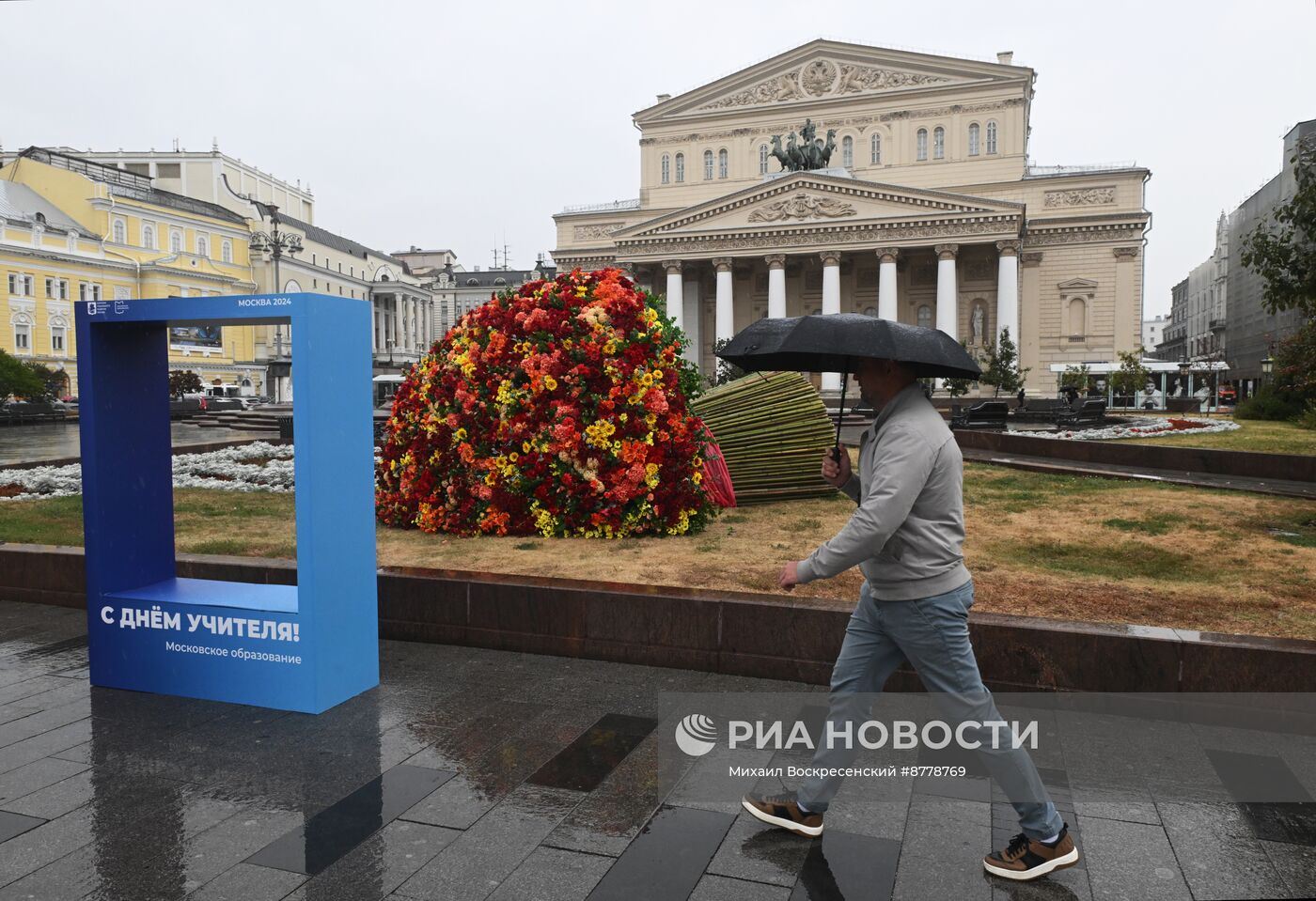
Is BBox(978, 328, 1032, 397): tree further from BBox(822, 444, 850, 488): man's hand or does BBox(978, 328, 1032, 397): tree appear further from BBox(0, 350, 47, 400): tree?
BBox(0, 350, 47, 400): tree

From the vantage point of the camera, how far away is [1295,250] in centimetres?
A: 904

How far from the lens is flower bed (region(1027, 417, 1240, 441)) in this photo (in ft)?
69.8

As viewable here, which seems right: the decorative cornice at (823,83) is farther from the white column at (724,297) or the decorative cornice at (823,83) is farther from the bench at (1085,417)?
the bench at (1085,417)

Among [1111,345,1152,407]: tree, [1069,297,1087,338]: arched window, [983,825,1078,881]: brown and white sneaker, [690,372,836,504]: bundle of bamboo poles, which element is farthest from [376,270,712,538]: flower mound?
[1069,297,1087,338]: arched window

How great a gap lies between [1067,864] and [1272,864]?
74 centimetres

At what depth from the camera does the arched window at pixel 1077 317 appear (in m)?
53.5

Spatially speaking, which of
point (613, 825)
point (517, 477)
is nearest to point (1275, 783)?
point (613, 825)

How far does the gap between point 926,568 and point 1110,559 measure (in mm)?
5021

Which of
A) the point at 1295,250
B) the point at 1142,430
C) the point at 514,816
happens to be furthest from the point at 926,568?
the point at 1142,430

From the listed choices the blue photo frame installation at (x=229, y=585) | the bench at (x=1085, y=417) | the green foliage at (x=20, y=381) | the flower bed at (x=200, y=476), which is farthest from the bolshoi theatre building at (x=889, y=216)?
the blue photo frame installation at (x=229, y=585)

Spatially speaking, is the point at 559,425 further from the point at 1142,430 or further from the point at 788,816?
the point at 1142,430

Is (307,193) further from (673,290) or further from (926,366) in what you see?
(926,366)

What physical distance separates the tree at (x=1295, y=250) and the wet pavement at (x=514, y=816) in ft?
20.4

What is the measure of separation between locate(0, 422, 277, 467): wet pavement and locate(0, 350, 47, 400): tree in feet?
11.4
